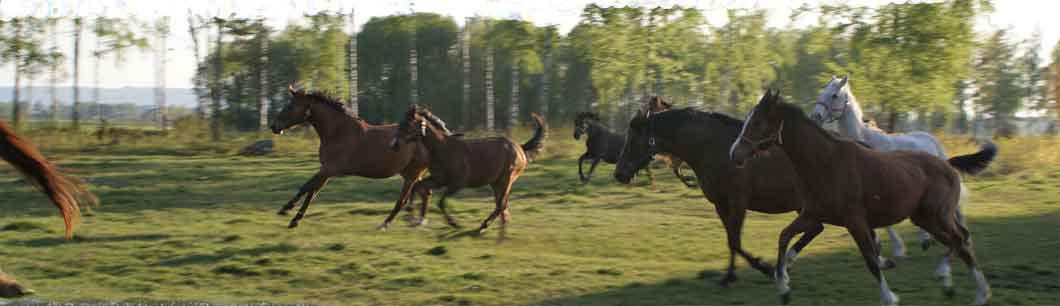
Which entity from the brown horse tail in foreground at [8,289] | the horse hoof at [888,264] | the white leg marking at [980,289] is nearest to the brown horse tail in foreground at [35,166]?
the brown horse tail in foreground at [8,289]

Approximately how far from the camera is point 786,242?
834 cm

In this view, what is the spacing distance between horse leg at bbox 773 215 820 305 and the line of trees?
70.6 ft

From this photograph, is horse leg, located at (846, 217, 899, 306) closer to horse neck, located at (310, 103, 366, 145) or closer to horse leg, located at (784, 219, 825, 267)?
horse leg, located at (784, 219, 825, 267)

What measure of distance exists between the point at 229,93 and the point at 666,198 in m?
24.4

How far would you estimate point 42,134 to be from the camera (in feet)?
→ 106

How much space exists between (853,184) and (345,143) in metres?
7.99

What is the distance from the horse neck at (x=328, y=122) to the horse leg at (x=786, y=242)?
7.47m

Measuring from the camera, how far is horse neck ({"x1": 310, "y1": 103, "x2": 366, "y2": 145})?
14.5 metres

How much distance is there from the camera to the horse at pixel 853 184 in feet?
26.3

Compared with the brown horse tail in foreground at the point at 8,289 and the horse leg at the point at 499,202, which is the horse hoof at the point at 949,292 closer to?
the horse leg at the point at 499,202

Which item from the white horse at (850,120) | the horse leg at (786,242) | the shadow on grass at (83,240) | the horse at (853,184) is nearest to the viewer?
the horse at (853,184)

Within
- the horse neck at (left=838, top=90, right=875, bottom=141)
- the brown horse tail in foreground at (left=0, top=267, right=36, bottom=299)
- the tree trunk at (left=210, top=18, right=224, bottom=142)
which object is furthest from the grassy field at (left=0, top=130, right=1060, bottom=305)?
the tree trunk at (left=210, top=18, right=224, bottom=142)

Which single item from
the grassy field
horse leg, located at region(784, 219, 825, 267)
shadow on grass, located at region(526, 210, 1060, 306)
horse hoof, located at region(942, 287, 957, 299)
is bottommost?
the grassy field

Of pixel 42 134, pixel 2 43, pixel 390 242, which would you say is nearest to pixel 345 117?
pixel 390 242
